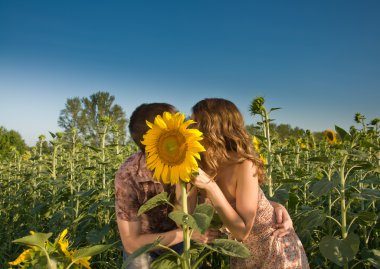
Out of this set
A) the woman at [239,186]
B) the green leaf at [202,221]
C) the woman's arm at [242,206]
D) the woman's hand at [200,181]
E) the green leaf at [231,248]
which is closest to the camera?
the green leaf at [202,221]

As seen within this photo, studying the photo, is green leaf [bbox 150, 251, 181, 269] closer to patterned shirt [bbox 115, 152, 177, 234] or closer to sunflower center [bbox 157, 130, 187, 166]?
sunflower center [bbox 157, 130, 187, 166]

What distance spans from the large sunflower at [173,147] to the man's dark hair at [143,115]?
0.36 meters

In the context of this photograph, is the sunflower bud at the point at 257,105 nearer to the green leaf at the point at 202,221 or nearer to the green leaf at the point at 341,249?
the green leaf at the point at 341,249

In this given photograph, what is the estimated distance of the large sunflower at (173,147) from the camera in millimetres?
1401

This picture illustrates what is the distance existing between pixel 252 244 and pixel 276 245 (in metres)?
0.11

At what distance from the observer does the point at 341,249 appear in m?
1.82

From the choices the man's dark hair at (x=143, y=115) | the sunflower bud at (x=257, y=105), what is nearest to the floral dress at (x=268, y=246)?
the man's dark hair at (x=143, y=115)

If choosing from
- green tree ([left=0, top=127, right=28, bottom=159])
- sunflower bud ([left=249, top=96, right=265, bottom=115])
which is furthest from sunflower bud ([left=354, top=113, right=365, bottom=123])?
green tree ([left=0, top=127, right=28, bottom=159])

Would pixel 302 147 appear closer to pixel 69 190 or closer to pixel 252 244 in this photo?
pixel 69 190

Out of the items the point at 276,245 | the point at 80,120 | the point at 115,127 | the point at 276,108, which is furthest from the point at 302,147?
→ the point at 80,120

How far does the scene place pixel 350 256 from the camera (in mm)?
1802

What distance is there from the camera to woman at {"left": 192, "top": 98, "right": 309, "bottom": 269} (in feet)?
5.71

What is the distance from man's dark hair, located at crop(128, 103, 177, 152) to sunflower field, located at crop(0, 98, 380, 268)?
52 cm

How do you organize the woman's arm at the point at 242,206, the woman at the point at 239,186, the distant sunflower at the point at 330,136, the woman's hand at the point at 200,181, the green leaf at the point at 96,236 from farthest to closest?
the distant sunflower at the point at 330,136, the green leaf at the point at 96,236, the woman at the point at 239,186, the woman's arm at the point at 242,206, the woman's hand at the point at 200,181
